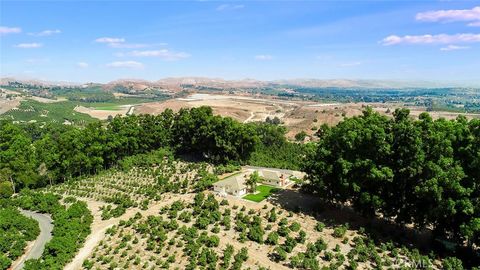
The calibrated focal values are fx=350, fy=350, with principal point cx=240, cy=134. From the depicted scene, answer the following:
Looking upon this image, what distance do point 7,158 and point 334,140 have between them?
148 ft

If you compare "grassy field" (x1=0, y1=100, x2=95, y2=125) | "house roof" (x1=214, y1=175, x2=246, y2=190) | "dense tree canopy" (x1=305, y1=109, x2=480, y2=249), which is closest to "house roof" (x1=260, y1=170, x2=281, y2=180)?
"house roof" (x1=214, y1=175, x2=246, y2=190)

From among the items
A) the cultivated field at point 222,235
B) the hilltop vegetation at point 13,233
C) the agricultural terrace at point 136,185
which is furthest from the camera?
the agricultural terrace at point 136,185

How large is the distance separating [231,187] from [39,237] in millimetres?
20336

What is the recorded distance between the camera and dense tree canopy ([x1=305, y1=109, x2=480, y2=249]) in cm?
2766

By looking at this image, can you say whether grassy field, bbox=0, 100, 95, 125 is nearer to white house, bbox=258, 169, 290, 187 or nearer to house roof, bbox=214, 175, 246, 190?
white house, bbox=258, 169, 290, 187

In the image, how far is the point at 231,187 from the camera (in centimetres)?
4050

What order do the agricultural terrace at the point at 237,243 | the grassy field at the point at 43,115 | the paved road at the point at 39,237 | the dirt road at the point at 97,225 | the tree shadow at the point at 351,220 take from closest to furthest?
the agricultural terrace at the point at 237,243 < the dirt road at the point at 97,225 < the tree shadow at the point at 351,220 < the paved road at the point at 39,237 < the grassy field at the point at 43,115

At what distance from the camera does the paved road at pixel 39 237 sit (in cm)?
3138

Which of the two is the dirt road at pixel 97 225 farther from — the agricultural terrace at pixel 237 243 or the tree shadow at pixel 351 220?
the tree shadow at pixel 351 220

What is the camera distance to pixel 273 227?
32.4 m

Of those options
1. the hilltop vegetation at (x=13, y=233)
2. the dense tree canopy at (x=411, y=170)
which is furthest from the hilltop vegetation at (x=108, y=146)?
the dense tree canopy at (x=411, y=170)

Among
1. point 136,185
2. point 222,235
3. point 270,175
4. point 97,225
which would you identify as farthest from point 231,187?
point 97,225

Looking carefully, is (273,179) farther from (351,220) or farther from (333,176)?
(351,220)

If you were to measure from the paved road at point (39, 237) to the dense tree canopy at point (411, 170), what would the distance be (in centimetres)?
2761
